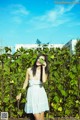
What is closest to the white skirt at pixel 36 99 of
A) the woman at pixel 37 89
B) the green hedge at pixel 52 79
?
the woman at pixel 37 89

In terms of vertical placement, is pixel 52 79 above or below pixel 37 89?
above

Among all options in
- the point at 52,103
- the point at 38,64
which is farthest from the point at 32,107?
the point at 52,103

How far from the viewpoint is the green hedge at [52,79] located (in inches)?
344

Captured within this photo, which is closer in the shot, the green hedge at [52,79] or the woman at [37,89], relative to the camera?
the woman at [37,89]

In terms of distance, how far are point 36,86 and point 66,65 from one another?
6.17ft

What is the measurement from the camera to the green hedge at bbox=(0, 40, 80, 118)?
875 centimetres

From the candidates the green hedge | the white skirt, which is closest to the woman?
the white skirt

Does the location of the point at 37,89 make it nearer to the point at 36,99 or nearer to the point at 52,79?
the point at 36,99

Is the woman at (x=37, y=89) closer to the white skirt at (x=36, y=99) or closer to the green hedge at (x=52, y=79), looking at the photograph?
the white skirt at (x=36, y=99)

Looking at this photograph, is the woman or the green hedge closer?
the woman

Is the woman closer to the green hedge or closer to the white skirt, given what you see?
the white skirt

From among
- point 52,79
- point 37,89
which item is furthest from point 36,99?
point 52,79

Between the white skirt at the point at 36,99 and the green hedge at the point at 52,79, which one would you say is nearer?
the white skirt at the point at 36,99

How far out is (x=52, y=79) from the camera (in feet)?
28.7
